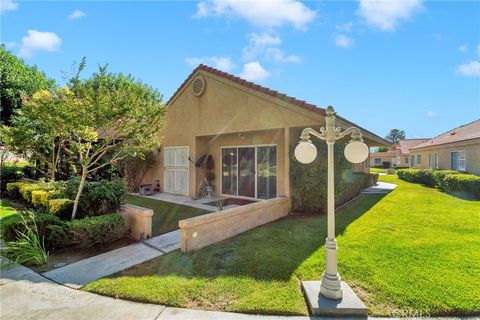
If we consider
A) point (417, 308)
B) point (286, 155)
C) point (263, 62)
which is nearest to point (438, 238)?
point (417, 308)

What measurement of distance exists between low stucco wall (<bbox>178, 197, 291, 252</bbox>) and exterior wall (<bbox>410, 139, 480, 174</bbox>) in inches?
642

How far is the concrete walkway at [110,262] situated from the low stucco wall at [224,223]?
651 mm

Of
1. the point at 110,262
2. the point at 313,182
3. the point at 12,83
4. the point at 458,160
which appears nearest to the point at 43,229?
the point at 110,262

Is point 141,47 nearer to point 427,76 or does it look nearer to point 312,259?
point 312,259

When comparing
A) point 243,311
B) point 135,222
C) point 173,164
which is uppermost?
point 173,164

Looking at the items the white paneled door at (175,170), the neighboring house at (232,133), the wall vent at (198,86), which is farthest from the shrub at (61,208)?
the wall vent at (198,86)

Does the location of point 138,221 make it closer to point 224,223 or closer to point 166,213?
point 224,223

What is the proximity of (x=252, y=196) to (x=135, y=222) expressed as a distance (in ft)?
19.2

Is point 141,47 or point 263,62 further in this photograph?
point 263,62

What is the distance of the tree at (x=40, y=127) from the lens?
260 inches

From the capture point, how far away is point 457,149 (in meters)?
19.8

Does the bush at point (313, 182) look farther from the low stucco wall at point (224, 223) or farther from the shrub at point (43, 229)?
the shrub at point (43, 229)

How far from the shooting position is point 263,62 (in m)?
11.4

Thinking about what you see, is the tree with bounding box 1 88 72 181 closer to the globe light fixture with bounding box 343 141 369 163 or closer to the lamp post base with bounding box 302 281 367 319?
the globe light fixture with bounding box 343 141 369 163
